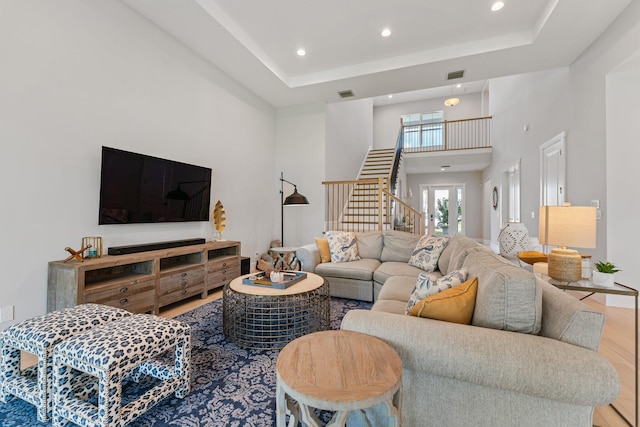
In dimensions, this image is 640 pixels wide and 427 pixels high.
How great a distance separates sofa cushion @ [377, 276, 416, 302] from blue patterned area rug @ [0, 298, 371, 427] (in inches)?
40.2

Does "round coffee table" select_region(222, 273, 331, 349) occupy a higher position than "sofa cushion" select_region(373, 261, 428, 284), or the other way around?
"sofa cushion" select_region(373, 261, 428, 284)

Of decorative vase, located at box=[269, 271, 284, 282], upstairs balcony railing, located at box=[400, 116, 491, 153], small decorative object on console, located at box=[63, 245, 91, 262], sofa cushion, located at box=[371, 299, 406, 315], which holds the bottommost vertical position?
sofa cushion, located at box=[371, 299, 406, 315]

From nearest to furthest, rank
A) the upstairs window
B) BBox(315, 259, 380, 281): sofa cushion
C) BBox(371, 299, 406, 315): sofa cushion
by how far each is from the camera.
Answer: BBox(371, 299, 406, 315): sofa cushion → BBox(315, 259, 380, 281): sofa cushion → the upstairs window

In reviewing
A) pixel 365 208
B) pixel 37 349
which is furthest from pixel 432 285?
pixel 365 208

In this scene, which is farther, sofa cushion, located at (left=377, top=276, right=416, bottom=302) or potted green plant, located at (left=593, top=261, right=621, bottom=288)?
sofa cushion, located at (left=377, top=276, right=416, bottom=302)

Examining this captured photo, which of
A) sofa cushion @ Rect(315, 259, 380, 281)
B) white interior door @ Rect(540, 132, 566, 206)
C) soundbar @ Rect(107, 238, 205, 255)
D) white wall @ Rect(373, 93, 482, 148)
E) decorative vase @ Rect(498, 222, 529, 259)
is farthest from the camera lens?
white wall @ Rect(373, 93, 482, 148)

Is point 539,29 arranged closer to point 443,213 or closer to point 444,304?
point 444,304

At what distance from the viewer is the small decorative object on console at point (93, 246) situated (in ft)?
8.76

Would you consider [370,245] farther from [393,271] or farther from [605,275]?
[605,275]

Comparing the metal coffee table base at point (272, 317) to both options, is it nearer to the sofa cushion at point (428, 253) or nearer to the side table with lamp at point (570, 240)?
the sofa cushion at point (428, 253)

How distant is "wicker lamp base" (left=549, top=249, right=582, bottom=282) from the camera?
1793mm

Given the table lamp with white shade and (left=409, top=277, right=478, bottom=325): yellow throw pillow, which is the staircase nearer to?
the table lamp with white shade

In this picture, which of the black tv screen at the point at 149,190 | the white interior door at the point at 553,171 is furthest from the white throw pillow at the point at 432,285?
the white interior door at the point at 553,171

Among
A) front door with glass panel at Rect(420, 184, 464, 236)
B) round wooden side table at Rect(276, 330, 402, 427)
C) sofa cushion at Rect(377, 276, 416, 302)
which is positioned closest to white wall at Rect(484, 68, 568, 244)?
front door with glass panel at Rect(420, 184, 464, 236)
